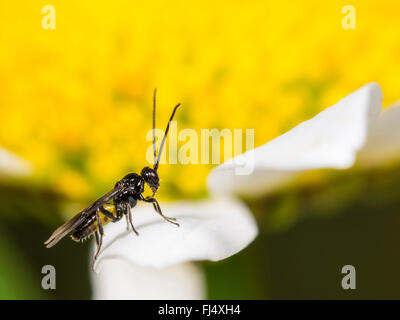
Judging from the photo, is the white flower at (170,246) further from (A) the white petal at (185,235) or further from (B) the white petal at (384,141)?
(B) the white petal at (384,141)

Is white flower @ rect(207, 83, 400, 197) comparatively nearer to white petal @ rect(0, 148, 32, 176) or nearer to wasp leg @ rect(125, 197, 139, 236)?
wasp leg @ rect(125, 197, 139, 236)

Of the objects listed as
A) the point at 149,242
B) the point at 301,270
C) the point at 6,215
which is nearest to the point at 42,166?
the point at 6,215

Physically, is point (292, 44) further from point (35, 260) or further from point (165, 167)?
point (35, 260)

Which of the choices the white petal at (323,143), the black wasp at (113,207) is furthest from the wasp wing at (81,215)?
the white petal at (323,143)

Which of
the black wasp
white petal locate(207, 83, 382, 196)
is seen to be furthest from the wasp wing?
white petal locate(207, 83, 382, 196)

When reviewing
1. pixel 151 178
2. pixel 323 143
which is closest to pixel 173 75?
pixel 151 178
